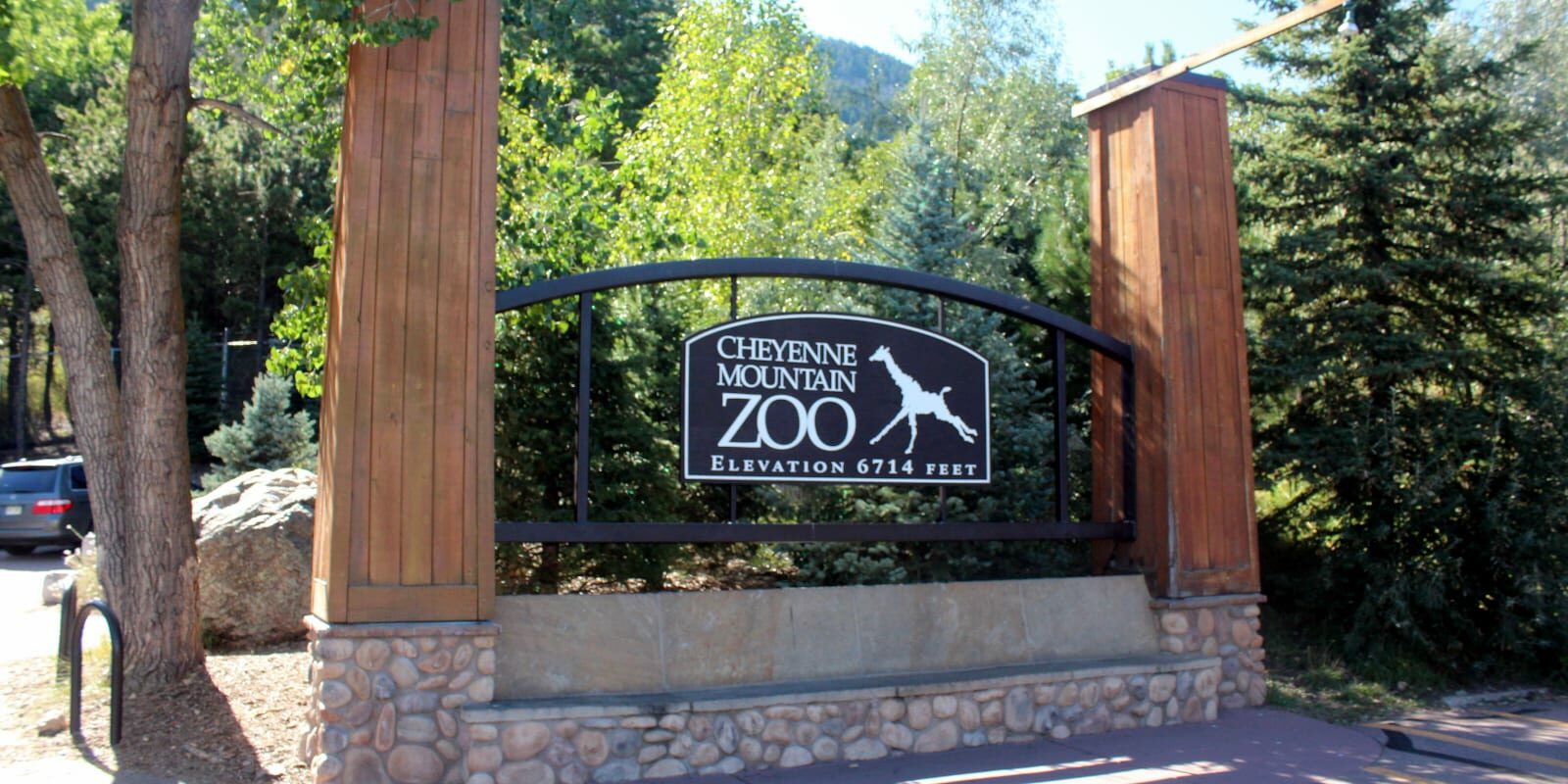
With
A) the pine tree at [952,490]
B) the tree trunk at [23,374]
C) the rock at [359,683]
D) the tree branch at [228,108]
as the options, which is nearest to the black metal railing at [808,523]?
the rock at [359,683]

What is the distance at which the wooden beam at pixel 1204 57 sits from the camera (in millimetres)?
7168

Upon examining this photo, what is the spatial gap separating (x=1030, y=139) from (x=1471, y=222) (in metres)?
12.7

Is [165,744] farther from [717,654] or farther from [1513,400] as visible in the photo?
[1513,400]

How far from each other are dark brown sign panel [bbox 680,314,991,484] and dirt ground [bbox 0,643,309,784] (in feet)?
9.61

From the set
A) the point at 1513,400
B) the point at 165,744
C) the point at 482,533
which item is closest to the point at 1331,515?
the point at 1513,400

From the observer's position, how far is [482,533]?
6.51 metres

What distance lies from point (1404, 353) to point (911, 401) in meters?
6.07

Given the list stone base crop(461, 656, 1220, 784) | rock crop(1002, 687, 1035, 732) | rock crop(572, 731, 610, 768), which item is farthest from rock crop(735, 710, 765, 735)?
rock crop(1002, 687, 1035, 732)

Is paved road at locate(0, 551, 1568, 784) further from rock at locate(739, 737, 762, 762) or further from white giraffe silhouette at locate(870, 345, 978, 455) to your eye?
white giraffe silhouette at locate(870, 345, 978, 455)

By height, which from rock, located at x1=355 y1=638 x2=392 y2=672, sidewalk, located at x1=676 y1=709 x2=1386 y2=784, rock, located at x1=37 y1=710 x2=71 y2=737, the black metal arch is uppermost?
the black metal arch

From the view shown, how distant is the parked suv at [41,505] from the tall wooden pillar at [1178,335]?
635 inches

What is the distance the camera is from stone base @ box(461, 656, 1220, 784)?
20.6 ft

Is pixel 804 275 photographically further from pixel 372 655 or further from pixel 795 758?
pixel 372 655

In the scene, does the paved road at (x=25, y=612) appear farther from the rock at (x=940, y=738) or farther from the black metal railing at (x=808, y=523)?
the rock at (x=940, y=738)
